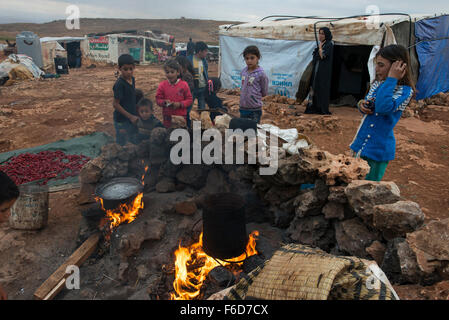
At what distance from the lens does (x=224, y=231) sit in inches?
117

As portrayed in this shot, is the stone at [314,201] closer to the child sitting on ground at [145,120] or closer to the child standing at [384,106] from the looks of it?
the child standing at [384,106]

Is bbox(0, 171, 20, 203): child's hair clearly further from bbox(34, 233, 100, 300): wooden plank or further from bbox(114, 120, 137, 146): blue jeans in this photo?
bbox(114, 120, 137, 146): blue jeans

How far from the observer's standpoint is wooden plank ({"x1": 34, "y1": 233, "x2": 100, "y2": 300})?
287 centimetres

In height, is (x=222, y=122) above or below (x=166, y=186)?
above

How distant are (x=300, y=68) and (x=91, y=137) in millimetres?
7669

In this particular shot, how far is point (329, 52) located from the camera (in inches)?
334

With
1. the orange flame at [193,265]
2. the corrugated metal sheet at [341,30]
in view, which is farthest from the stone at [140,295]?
the corrugated metal sheet at [341,30]

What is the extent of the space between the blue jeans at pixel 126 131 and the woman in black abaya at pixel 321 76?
5531 millimetres

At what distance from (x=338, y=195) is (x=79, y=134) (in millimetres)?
7004

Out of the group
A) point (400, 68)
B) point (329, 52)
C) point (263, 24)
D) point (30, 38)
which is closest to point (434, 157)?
point (329, 52)

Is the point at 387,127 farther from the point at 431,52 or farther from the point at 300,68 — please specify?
the point at 431,52

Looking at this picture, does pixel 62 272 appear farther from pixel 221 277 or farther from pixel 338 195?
pixel 338 195

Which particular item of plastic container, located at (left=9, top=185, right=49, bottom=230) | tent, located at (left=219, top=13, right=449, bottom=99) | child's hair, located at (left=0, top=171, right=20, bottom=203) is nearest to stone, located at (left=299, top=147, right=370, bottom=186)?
child's hair, located at (left=0, top=171, right=20, bottom=203)

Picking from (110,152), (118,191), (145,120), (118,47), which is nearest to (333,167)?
(118,191)
